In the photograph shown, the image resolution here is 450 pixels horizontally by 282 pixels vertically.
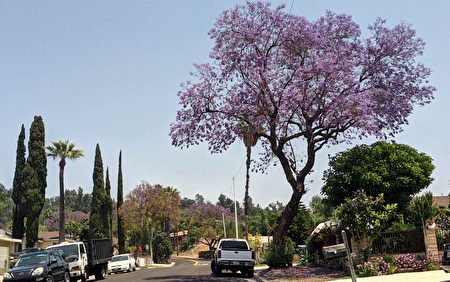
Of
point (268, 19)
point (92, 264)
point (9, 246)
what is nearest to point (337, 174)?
point (268, 19)

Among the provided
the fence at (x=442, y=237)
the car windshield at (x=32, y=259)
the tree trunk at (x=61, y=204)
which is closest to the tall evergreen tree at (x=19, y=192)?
the tree trunk at (x=61, y=204)

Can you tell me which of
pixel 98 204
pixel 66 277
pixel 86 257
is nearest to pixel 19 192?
pixel 98 204

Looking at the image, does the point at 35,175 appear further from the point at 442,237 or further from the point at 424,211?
the point at 424,211

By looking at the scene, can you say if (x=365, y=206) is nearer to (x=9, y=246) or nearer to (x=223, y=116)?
(x=223, y=116)

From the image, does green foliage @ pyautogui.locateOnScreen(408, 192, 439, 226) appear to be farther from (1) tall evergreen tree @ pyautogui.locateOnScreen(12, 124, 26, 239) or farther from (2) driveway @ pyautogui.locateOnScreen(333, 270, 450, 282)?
(1) tall evergreen tree @ pyautogui.locateOnScreen(12, 124, 26, 239)

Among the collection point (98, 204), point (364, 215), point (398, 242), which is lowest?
point (398, 242)

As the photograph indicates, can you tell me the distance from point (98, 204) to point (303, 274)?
154 feet

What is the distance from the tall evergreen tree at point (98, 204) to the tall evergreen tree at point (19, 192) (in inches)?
375

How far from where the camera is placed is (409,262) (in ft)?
68.9

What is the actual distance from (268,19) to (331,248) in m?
11.5

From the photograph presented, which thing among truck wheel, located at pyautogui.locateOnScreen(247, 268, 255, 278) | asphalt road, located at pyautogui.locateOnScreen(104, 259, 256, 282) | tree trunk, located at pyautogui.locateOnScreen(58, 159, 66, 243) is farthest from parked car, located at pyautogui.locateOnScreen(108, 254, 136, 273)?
truck wheel, located at pyautogui.locateOnScreen(247, 268, 255, 278)

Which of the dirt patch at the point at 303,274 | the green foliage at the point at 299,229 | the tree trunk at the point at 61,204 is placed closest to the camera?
the dirt patch at the point at 303,274

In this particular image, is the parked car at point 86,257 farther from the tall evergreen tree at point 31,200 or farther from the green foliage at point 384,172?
the tall evergreen tree at point 31,200

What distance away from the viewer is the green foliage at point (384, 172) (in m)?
25.3
